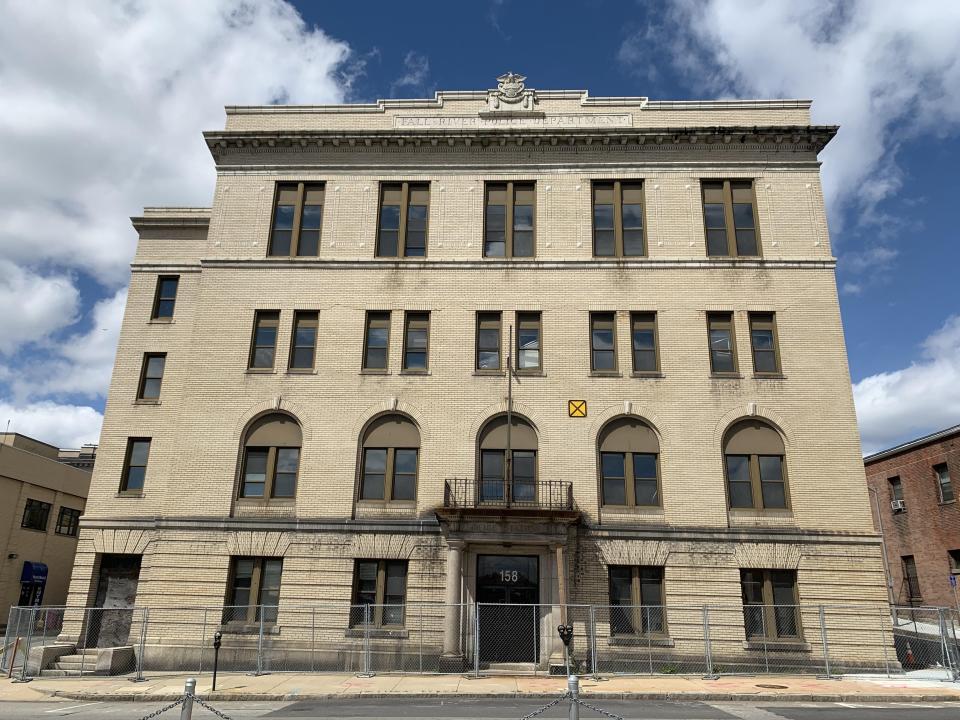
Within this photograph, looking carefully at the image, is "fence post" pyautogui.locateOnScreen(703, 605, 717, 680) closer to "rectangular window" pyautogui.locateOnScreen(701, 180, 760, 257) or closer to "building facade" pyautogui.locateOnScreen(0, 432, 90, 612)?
"rectangular window" pyautogui.locateOnScreen(701, 180, 760, 257)

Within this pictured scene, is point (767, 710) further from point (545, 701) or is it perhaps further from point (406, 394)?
point (406, 394)

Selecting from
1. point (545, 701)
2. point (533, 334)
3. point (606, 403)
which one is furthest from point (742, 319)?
point (545, 701)

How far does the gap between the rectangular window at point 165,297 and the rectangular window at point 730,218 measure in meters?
20.4

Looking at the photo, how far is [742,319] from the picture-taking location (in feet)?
77.6

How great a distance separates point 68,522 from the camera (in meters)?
38.0

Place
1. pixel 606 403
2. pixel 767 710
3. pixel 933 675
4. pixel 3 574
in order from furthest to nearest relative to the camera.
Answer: pixel 3 574
pixel 606 403
pixel 933 675
pixel 767 710

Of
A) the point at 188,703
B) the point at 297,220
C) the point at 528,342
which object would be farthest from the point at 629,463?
the point at 188,703

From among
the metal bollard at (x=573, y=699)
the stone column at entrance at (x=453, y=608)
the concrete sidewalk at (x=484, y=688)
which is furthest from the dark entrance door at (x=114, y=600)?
the metal bollard at (x=573, y=699)

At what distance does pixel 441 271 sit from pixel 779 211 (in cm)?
1224

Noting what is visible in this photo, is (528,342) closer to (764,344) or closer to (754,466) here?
(764,344)

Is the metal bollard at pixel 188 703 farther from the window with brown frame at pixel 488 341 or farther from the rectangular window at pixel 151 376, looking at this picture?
the rectangular window at pixel 151 376

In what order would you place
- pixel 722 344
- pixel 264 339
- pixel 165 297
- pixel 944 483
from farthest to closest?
pixel 944 483 < pixel 165 297 < pixel 264 339 < pixel 722 344

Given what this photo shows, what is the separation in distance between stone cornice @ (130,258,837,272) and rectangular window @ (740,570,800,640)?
1023 centimetres

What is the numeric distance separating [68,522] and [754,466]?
35.4m
